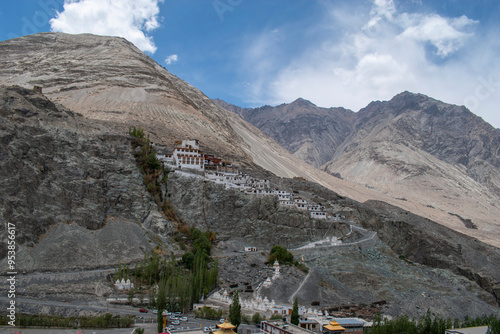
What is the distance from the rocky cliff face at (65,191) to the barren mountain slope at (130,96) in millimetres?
22426

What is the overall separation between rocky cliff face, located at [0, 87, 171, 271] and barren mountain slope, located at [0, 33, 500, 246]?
73.6 ft

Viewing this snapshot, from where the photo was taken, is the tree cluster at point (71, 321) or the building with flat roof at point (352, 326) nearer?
the tree cluster at point (71, 321)

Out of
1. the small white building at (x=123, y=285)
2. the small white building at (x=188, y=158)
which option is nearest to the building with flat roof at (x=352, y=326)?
the small white building at (x=123, y=285)

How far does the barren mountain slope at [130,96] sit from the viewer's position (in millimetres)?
104188

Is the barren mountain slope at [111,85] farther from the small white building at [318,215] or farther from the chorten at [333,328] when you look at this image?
the chorten at [333,328]

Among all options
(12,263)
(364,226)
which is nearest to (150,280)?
(12,263)

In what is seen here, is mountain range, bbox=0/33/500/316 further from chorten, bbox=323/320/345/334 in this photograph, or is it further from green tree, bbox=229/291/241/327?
green tree, bbox=229/291/241/327

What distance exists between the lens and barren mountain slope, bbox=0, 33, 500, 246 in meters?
104

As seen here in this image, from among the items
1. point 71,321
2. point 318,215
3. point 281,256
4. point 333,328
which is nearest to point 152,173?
point 281,256

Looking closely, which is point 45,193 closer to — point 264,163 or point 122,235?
point 122,235

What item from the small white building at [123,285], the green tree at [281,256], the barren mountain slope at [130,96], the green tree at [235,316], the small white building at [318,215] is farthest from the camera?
the barren mountain slope at [130,96]

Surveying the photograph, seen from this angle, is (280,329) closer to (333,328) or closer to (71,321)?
(333,328)

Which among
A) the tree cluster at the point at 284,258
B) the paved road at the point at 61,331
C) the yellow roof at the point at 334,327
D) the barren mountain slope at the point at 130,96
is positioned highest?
the barren mountain slope at the point at 130,96

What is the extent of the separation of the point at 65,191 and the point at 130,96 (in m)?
64.6
